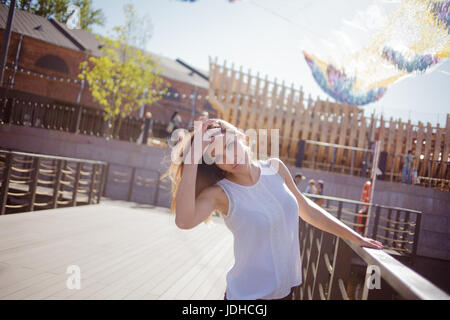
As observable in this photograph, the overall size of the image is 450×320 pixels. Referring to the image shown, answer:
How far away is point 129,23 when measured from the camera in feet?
54.0

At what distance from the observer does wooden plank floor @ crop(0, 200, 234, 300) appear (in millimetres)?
3264

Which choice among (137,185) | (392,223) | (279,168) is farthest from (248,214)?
(137,185)

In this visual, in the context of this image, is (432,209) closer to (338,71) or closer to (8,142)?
(338,71)

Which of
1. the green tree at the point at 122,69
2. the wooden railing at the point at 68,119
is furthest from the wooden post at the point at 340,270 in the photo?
the green tree at the point at 122,69

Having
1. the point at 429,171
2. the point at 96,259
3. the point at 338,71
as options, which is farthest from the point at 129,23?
the point at 429,171

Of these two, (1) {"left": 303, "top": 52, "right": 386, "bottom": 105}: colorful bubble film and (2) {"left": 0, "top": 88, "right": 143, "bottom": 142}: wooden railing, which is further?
(2) {"left": 0, "top": 88, "right": 143, "bottom": 142}: wooden railing

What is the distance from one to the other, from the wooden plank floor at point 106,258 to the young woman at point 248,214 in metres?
2.23

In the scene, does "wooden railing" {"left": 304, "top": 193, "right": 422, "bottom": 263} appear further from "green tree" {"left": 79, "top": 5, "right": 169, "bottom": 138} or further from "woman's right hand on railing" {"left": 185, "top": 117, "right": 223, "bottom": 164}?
"green tree" {"left": 79, "top": 5, "right": 169, "bottom": 138}

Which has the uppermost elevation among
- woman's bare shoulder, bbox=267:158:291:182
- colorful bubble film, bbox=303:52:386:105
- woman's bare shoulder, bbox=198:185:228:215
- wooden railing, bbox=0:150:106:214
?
colorful bubble film, bbox=303:52:386:105

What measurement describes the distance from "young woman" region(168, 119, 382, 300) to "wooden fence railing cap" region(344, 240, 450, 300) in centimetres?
33

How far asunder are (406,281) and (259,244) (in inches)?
23.2

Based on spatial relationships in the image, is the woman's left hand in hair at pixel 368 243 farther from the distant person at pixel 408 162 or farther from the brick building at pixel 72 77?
the brick building at pixel 72 77

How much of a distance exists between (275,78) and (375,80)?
12.3 m

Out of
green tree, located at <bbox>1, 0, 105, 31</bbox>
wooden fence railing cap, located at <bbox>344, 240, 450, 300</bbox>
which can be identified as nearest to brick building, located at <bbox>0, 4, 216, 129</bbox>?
green tree, located at <bbox>1, 0, 105, 31</bbox>
